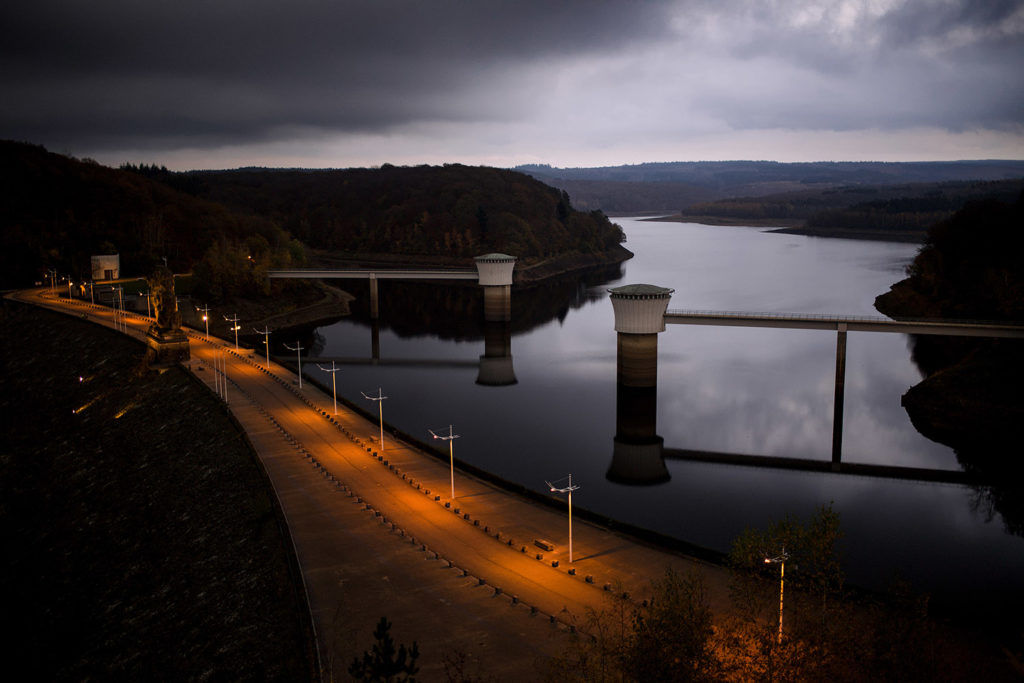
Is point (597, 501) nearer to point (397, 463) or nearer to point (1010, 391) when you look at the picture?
point (397, 463)

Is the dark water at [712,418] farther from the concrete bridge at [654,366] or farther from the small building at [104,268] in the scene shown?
the small building at [104,268]

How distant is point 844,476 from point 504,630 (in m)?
30.1

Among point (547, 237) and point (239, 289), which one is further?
point (547, 237)

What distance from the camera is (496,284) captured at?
4144 inches

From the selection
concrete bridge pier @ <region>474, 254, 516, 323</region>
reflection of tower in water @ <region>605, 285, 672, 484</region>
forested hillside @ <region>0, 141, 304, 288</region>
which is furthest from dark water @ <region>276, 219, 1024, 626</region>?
forested hillside @ <region>0, 141, 304, 288</region>

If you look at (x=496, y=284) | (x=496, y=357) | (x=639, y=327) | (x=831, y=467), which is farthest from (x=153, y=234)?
(x=831, y=467)

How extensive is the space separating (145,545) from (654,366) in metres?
39.1

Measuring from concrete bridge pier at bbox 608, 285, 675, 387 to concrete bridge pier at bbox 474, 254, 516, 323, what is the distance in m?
43.5

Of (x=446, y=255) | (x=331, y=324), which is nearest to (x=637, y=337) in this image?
(x=331, y=324)

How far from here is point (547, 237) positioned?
19062cm

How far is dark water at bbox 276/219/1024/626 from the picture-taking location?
36.1 meters

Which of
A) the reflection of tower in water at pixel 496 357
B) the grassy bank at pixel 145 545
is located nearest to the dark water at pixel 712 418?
the reflection of tower in water at pixel 496 357

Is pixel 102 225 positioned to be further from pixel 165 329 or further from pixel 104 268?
pixel 165 329

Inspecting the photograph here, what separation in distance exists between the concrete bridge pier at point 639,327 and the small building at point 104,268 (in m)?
89.2
